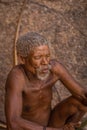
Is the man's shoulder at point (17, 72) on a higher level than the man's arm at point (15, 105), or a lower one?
higher

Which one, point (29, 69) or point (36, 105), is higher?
point (29, 69)

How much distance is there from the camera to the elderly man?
Result: 3525 mm

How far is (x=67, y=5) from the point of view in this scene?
533 cm

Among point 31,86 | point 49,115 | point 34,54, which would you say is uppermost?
point 34,54

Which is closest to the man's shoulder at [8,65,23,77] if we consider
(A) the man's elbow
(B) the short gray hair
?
(B) the short gray hair

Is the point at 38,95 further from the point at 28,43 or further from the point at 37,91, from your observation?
the point at 28,43

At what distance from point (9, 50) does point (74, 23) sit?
0.74 metres

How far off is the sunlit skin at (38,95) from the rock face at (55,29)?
1180 millimetres

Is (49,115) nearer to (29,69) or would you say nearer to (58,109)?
(58,109)

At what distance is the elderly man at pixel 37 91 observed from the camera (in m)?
3.53

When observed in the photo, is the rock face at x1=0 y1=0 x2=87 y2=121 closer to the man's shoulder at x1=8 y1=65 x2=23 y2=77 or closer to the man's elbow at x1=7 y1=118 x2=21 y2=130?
the man's shoulder at x1=8 y1=65 x2=23 y2=77

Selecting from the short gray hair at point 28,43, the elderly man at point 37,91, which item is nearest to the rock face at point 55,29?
the elderly man at point 37,91

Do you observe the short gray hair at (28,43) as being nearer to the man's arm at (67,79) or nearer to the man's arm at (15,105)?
the man's arm at (15,105)

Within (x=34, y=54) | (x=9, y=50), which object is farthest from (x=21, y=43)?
(x=9, y=50)
